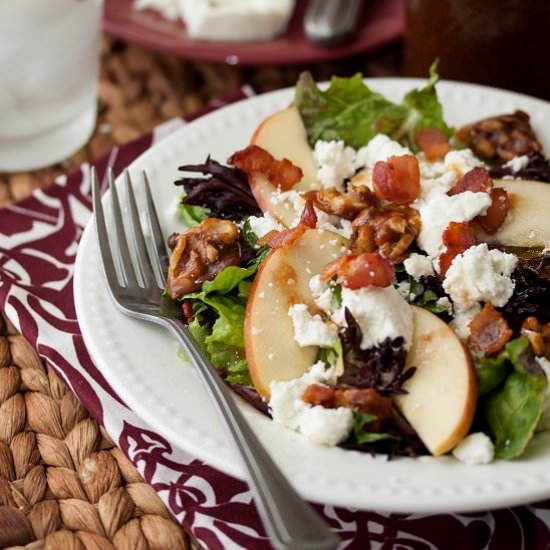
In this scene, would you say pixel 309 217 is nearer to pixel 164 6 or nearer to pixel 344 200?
pixel 344 200

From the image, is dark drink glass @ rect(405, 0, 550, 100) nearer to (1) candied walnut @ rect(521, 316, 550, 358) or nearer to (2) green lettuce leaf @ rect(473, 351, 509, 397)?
(1) candied walnut @ rect(521, 316, 550, 358)

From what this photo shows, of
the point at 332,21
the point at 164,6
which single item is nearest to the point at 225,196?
the point at 332,21

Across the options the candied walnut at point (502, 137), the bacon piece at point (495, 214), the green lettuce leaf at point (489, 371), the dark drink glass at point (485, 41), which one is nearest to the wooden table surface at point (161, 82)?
the dark drink glass at point (485, 41)

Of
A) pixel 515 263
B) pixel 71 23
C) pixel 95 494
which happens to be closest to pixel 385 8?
pixel 71 23

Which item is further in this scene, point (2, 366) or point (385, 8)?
point (385, 8)

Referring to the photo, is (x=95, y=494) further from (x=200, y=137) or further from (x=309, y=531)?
(x=200, y=137)

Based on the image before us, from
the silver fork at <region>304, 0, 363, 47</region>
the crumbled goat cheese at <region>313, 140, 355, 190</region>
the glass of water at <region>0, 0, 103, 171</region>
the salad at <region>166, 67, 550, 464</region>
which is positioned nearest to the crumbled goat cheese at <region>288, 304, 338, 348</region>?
the salad at <region>166, 67, 550, 464</region>

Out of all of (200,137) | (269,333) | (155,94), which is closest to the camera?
(269,333)
